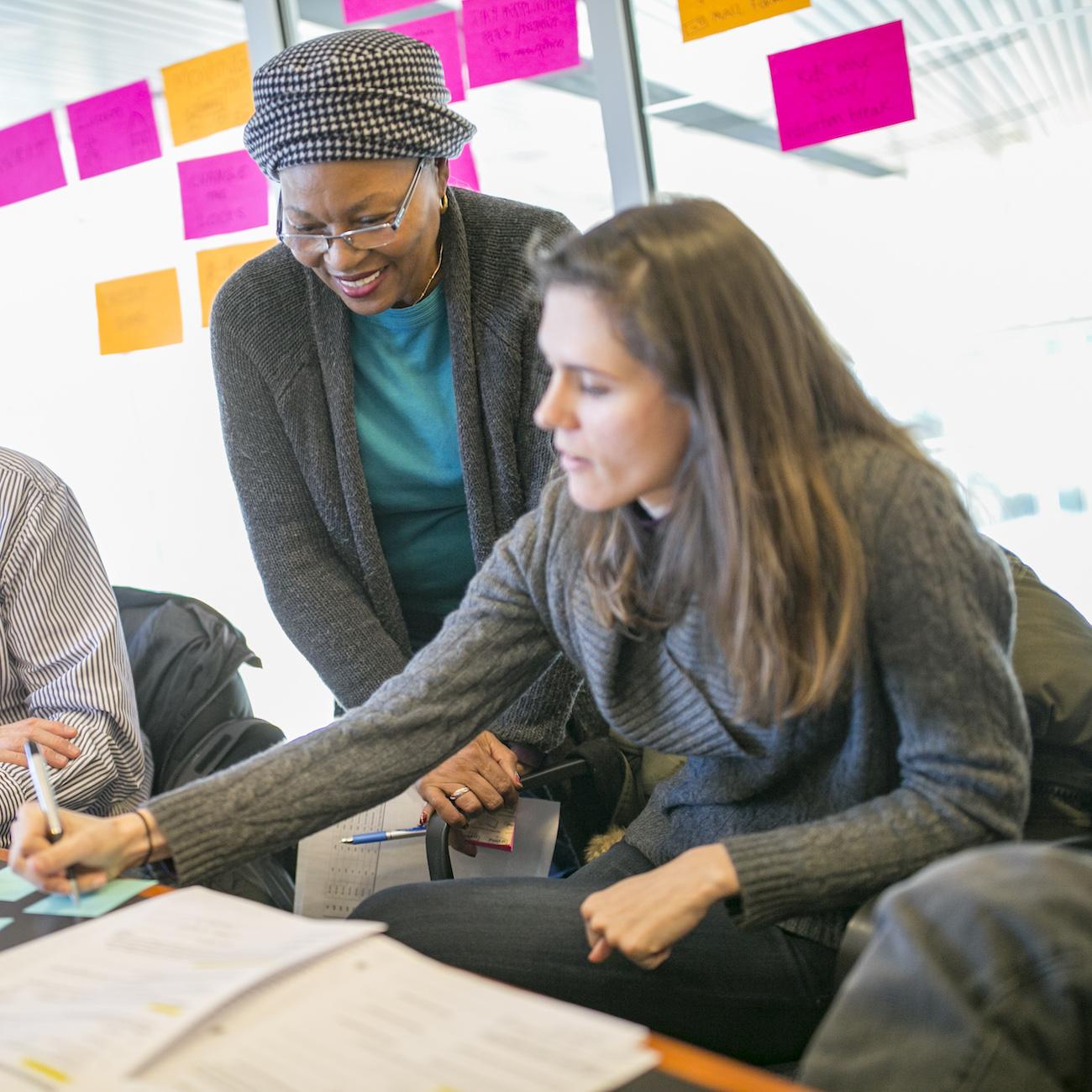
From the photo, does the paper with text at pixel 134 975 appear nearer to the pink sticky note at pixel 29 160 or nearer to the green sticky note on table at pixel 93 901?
the green sticky note on table at pixel 93 901

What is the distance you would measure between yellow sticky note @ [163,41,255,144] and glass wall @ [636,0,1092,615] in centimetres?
93

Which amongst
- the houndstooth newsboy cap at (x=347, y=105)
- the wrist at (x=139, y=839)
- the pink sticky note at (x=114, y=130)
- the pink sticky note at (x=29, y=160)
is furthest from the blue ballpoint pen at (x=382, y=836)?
the pink sticky note at (x=29, y=160)

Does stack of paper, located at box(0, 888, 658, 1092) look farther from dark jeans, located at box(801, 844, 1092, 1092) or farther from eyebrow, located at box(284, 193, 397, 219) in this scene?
eyebrow, located at box(284, 193, 397, 219)

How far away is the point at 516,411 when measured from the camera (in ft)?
5.73

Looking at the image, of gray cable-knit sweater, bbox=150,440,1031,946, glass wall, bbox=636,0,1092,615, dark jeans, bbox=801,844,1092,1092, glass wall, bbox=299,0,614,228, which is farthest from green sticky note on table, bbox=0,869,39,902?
glass wall, bbox=299,0,614,228

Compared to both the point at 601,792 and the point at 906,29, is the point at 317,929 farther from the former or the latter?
the point at 906,29

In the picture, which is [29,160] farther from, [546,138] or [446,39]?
[546,138]

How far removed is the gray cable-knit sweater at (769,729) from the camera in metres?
1.08

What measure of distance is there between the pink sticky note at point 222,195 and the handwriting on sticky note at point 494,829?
4.74 feet

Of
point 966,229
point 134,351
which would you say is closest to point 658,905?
point 966,229

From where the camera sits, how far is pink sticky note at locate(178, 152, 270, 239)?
253 cm

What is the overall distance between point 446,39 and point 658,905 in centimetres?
171

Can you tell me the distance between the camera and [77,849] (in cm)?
110

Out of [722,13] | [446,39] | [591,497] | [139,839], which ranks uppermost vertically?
[446,39]
